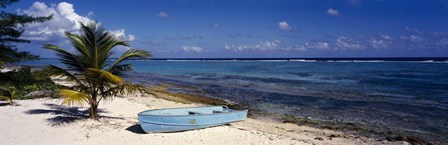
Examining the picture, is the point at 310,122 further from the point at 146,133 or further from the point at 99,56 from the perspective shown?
the point at 99,56

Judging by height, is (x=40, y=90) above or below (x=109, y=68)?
below

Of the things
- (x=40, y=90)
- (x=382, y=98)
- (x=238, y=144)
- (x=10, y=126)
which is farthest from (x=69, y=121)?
(x=382, y=98)

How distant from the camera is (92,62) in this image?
13289 millimetres

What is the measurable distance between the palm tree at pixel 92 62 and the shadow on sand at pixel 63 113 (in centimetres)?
88

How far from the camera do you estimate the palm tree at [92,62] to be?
13.1 m

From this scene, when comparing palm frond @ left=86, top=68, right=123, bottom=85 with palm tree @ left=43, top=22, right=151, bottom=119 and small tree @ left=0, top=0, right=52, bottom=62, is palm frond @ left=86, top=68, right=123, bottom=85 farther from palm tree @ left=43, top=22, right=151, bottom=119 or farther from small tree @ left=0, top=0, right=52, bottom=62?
small tree @ left=0, top=0, right=52, bottom=62

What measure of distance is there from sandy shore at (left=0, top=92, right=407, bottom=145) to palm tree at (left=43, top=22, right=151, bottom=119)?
1.13 m

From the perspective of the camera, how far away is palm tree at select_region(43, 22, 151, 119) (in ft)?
43.1

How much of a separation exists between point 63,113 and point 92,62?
328 cm

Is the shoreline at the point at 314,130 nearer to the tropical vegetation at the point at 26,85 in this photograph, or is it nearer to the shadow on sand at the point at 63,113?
the shadow on sand at the point at 63,113

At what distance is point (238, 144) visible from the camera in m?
11.5

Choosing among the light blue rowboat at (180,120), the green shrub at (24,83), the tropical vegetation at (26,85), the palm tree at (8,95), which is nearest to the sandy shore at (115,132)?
the light blue rowboat at (180,120)

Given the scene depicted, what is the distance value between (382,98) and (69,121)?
20.9 metres

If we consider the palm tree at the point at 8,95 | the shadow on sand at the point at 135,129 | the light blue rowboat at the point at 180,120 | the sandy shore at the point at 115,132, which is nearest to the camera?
the sandy shore at the point at 115,132
